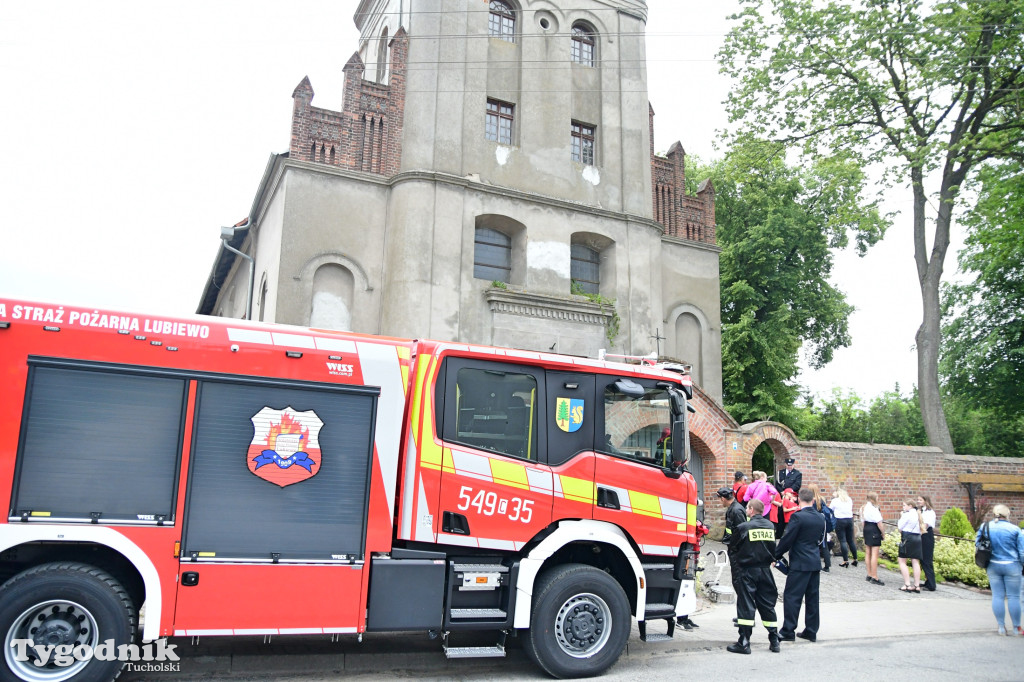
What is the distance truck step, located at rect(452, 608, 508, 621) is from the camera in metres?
6.57

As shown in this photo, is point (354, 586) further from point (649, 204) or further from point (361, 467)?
point (649, 204)

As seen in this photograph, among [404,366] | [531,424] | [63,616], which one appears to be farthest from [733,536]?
[63,616]

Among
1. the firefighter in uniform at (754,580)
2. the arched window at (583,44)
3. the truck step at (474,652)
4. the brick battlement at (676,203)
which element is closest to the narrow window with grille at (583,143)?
the arched window at (583,44)

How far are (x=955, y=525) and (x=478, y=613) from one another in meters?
14.2

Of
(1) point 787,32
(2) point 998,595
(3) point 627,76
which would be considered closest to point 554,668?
(2) point 998,595

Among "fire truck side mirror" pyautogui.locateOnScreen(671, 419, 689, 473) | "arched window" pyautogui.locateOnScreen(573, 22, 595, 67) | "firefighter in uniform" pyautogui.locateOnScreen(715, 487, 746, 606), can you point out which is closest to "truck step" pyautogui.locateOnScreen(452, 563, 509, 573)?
"fire truck side mirror" pyautogui.locateOnScreen(671, 419, 689, 473)

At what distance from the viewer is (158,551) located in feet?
19.1

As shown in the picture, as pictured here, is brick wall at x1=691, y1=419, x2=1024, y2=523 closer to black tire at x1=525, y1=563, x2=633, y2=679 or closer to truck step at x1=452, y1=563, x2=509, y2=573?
black tire at x1=525, y1=563, x2=633, y2=679

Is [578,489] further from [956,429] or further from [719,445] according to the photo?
[956,429]

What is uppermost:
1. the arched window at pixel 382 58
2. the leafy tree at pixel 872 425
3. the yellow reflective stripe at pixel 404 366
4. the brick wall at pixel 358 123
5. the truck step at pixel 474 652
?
the arched window at pixel 382 58

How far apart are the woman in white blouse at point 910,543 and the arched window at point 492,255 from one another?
32.2 feet

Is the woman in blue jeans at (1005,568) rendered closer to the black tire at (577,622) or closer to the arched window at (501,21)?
the black tire at (577,622)

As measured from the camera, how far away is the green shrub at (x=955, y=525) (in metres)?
16.4

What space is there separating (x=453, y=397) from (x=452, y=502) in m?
0.93
